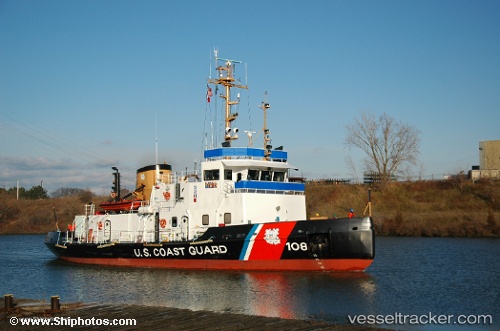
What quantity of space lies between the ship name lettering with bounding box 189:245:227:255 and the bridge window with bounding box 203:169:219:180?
3.52 m

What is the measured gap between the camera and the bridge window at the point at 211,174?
27.4 metres

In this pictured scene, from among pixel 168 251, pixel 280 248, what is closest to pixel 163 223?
pixel 168 251

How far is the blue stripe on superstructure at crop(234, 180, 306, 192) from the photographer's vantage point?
26.5m

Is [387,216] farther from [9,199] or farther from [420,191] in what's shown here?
[9,199]

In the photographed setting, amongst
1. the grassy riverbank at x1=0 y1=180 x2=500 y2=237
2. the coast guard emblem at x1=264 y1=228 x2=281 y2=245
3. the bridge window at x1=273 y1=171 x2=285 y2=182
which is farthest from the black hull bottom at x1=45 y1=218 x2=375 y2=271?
the grassy riverbank at x1=0 y1=180 x2=500 y2=237

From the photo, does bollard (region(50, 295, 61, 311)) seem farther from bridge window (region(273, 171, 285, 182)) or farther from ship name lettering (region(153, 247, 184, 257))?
bridge window (region(273, 171, 285, 182))

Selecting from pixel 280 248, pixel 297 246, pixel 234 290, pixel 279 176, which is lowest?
pixel 234 290

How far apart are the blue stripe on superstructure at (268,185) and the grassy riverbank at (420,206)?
22.2m

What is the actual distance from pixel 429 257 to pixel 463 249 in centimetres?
532

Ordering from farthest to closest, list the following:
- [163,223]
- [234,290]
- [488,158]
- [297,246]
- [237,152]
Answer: [488,158] < [163,223] < [237,152] < [297,246] < [234,290]

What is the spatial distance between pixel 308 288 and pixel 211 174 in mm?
8899

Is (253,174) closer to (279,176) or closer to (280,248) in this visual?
(279,176)

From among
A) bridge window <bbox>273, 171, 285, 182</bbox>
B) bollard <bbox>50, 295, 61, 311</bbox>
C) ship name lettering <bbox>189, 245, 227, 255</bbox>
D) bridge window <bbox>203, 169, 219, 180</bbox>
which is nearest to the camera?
bollard <bbox>50, 295, 61, 311</bbox>

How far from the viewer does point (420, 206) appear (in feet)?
183
